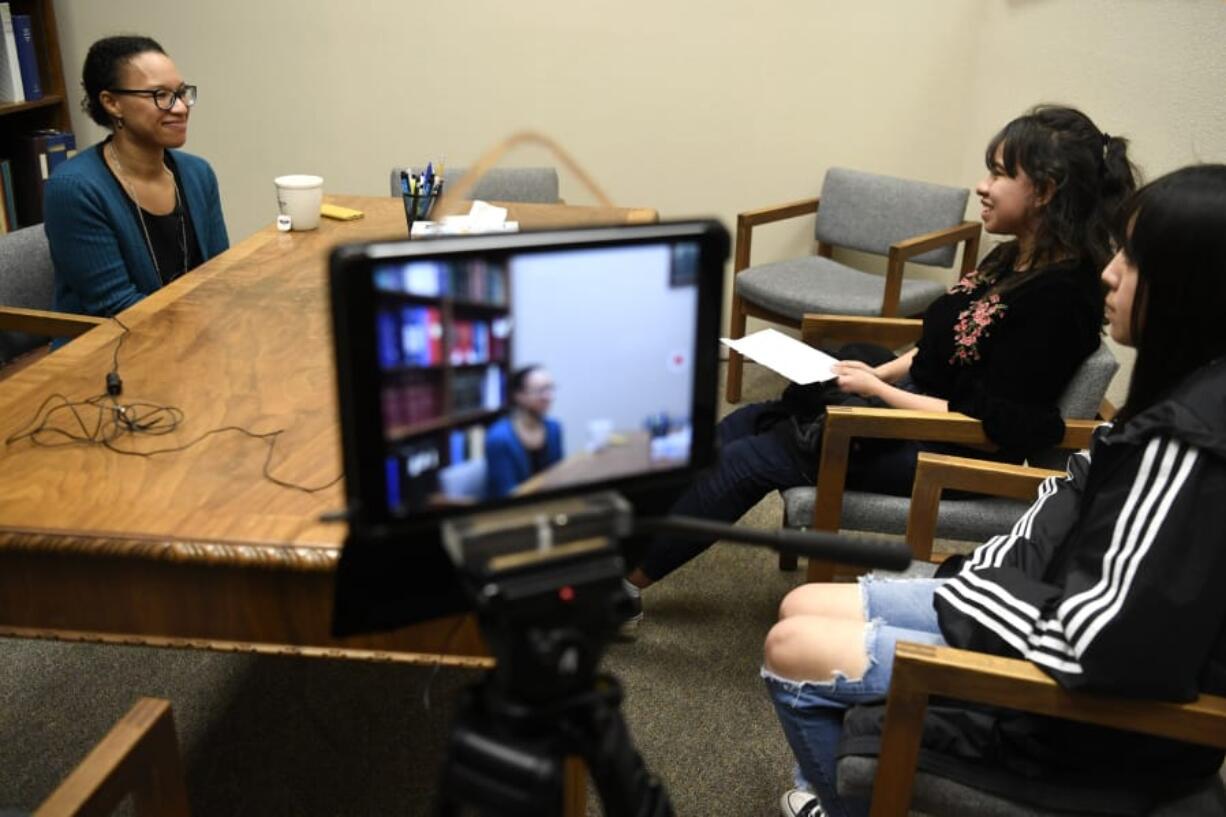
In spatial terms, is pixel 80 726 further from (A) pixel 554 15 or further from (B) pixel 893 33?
(B) pixel 893 33

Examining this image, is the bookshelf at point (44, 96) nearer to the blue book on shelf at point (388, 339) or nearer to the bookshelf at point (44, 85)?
the bookshelf at point (44, 85)

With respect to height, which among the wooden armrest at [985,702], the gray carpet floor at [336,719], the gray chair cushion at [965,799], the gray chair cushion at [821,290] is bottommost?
the gray carpet floor at [336,719]

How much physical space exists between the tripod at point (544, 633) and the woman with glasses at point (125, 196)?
74.1 inches

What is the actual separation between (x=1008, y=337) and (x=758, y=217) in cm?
160

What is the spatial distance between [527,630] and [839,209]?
10.0 feet

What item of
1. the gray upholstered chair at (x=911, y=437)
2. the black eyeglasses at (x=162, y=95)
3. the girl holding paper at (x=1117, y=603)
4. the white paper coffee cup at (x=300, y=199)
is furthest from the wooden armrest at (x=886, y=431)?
the black eyeglasses at (x=162, y=95)

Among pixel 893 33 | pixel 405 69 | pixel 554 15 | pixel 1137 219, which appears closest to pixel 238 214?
pixel 405 69

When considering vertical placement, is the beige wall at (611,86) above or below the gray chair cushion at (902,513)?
above

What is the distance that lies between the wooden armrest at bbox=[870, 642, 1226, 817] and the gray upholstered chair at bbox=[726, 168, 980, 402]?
1.95 m

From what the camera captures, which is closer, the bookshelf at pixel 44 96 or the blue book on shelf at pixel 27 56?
the blue book on shelf at pixel 27 56

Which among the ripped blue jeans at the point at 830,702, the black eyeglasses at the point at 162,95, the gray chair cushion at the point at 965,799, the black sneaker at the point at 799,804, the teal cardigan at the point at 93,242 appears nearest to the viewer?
the gray chair cushion at the point at 965,799

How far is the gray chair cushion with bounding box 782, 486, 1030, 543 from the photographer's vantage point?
1.86m

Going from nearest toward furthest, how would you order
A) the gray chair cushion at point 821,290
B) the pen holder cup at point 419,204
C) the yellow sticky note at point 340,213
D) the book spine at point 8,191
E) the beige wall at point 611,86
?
the pen holder cup at point 419,204 → the yellow sticky note at point 340,213 → the gray chair cushion at point 821,290 → the book spine at point 8,191 → the beige wall at point 611,86

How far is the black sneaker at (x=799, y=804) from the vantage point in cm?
164
